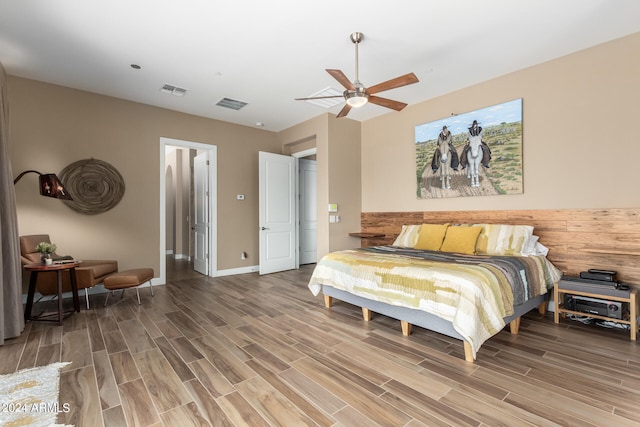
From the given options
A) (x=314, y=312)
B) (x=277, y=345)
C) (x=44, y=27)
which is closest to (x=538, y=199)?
(x=314, y=312)

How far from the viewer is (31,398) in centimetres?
186

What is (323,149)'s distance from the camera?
17.4 ft

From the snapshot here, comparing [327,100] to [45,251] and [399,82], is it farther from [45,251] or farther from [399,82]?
[45,251]

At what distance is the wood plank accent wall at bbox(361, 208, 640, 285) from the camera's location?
9.87 feet

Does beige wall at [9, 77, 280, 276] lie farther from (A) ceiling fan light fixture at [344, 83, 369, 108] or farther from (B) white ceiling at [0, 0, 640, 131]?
(A) ceiling fan light fixture at [344, 83, 369, 108]

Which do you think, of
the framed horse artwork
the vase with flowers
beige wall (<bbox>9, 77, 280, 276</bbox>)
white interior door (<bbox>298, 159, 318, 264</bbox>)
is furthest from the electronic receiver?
the vase with flowers

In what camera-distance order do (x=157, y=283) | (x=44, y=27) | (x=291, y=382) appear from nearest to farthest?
(x=291, y=382), (x=44, y=27), (x=157, y=283)

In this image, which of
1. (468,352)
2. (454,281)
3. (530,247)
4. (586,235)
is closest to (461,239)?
(530,247)

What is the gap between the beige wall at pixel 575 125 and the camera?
3.04 m

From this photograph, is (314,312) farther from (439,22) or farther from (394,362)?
(439,22)

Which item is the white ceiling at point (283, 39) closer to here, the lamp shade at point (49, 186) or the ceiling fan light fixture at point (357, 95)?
the ceiling fan light fixture at point (357, 95)

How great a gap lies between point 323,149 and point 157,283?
3598mm

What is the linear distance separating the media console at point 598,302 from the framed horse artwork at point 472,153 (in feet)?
4.19

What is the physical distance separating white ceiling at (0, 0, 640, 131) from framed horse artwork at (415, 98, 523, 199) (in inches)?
21.2
